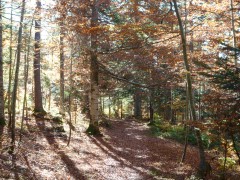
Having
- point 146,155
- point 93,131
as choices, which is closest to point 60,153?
point 146,155

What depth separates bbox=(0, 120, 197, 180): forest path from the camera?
27.5 ft

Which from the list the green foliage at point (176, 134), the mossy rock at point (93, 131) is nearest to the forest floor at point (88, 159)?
the mossy rock at point (93, 131)

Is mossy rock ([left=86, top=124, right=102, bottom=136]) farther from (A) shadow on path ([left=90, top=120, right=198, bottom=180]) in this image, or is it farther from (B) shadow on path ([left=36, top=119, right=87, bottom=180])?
(B) shadow on path ([left=36, top=119, right=87, bottom=180])

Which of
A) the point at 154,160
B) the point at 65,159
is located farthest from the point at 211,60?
the point at 65,159

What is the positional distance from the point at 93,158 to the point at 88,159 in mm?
271

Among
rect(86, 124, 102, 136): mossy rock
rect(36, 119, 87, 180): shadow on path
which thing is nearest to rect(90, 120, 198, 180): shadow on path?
rect(86, 124, 102, 136): mossy rock

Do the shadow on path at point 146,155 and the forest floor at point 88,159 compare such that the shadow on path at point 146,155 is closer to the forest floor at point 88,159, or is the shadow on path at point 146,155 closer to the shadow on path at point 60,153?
the forest floor at point 88,159

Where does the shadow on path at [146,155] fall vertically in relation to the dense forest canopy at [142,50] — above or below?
below

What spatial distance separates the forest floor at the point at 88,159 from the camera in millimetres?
8148

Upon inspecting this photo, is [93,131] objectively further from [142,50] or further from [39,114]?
[142,50]

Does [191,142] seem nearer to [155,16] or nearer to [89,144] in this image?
[89,144]

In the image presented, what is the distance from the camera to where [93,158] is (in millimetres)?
10484

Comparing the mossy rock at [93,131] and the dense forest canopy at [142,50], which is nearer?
the dense forest canopy at [142,50]

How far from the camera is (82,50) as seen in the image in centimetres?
1354
